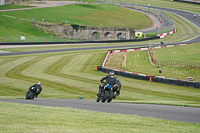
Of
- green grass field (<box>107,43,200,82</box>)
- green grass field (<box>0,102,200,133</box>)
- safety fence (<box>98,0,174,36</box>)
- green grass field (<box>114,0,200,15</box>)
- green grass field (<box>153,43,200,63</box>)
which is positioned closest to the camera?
green grass field (<box>0,102,200,133</box>)

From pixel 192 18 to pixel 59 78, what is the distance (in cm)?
8004

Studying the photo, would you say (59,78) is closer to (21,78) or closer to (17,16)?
(21,78)

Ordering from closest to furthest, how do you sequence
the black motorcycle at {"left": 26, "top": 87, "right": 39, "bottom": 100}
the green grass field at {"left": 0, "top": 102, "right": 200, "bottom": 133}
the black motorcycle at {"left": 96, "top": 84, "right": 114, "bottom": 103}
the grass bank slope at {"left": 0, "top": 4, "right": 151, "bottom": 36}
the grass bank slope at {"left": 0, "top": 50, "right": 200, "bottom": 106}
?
the green grass field at {"left": 0, "top": 102, "right": 200, "bottom": 133} < the black motorcycle at {"left": 96, "top": 84, "right": 114, "bottom": 103} < the black motorcycle at {"left": 26, "top": 87, "right": 39, "bottom": 100} < the grass bank slope at {"left": 0, "top": 50, "right": 200, "bottom": 106} < the grass bank slope at {"left": 0, "top": 4, "right": 151, "bottom": 36}

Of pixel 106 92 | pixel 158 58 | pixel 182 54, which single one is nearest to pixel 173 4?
pixel 182 54

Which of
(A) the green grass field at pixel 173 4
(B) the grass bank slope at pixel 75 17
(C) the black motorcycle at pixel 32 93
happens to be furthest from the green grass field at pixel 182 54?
(A) the green grass field at pixel 173 4

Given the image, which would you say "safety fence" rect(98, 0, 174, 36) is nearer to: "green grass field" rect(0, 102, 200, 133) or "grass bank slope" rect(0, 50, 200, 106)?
"grass bank slope" rect(0, 50, 200, 106)

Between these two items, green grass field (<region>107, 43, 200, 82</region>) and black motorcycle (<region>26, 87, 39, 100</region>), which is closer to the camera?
black motorcycle (<region>26, 87, 39, 100</region>)

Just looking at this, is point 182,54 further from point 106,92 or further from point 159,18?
point 159,18

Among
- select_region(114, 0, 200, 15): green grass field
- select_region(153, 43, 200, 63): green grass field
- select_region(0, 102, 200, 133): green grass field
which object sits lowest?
select_region(153, 43, 200, 63): green grass field

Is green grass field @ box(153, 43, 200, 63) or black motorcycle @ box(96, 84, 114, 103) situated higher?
black motorcycle @ box(96, 84, 114, 103)

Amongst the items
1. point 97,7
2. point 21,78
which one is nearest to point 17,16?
point 97,7

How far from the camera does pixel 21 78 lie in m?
33.8

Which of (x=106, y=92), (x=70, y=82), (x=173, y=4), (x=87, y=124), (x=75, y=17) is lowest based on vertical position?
(x=70, y=82)

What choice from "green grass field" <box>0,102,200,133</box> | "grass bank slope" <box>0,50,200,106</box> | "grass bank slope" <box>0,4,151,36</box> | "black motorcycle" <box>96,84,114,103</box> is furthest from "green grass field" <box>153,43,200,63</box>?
"green grass field" <box>0,102,200,133</box>
